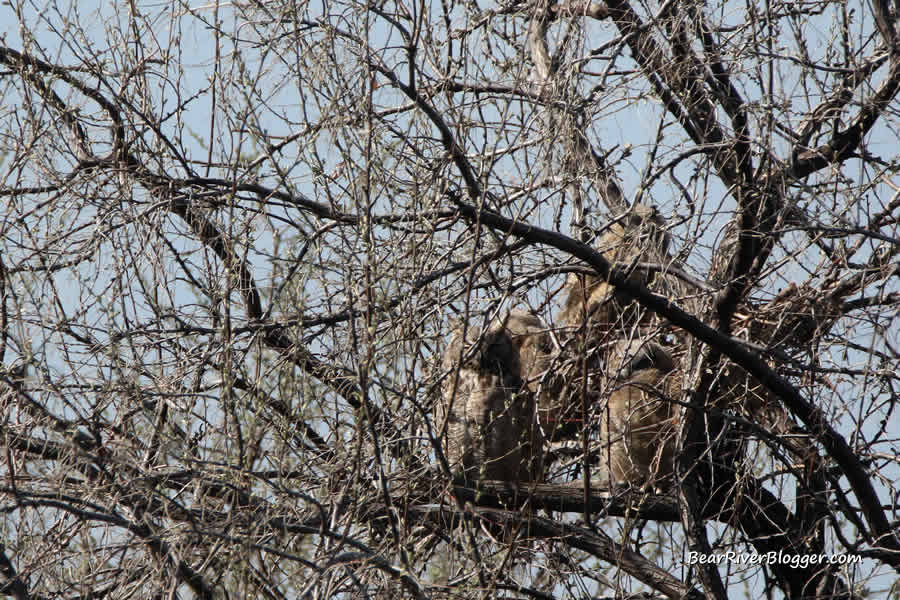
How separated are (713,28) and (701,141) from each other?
546mm

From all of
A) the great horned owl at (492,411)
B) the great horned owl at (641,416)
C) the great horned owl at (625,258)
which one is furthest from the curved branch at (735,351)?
the great horned owl at (492,411)

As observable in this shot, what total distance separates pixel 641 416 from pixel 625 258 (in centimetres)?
105

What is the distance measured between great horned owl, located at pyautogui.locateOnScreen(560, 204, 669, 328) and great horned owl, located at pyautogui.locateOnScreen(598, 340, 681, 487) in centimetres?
22

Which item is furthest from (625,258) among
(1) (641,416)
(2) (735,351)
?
(1) (641,416)

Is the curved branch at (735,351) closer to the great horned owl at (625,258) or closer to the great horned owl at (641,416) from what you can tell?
the great horned owl at (625,258)

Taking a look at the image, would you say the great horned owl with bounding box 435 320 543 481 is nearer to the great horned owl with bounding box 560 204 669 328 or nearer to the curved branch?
the great horned owl with bounding box 560 204 669 328

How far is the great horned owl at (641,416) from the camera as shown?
5992mm

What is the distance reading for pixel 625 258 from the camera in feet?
18.7

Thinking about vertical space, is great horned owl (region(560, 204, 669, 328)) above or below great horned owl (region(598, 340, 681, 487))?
above

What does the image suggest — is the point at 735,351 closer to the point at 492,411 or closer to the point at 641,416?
the point at 641,416

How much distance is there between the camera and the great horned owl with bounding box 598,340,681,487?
19.7ft

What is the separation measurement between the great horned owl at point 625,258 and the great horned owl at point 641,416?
8.5 inches

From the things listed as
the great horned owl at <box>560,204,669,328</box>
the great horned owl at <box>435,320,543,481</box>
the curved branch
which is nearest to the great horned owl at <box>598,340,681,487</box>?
the great horned owl at <box>560,204,669,328</box>

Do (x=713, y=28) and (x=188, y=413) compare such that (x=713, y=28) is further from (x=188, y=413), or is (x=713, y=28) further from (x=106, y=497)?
(x=106, y=497)
